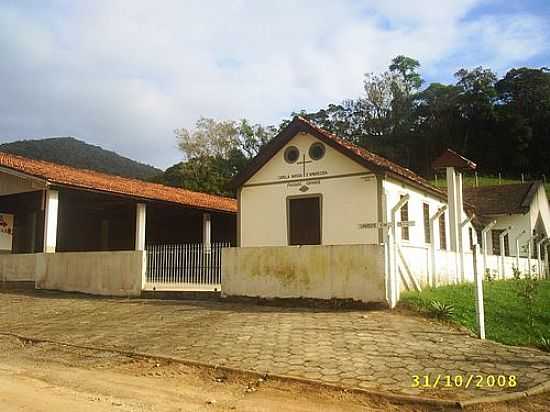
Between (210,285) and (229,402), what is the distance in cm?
897

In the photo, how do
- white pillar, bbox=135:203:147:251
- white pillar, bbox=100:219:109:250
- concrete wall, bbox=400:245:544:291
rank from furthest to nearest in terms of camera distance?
1. white pillar, bbox=100:219:109:250
2. white pillar, bbox=135:203:147:251
3. concrete wall, bbox=400:245:544:291

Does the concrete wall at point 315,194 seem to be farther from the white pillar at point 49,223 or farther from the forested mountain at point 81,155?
the forested mountain at point 81,155

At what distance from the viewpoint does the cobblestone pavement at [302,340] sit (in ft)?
20.5

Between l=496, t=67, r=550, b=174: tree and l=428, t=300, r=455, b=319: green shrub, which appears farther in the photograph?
l=496, t=67, r=550, b=174: tree

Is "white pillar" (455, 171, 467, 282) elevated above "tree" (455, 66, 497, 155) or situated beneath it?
situated beneath

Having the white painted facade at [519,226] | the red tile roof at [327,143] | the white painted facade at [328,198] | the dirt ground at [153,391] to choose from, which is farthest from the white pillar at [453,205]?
the dirt ground at [153,391]

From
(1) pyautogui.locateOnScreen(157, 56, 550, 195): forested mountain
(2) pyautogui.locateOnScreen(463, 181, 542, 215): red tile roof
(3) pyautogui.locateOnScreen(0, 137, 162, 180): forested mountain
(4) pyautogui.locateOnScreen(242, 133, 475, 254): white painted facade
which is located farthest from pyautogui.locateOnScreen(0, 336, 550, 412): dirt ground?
(3) pyautogui.locateOnScreen(0, 137, 162, 180): forested mountain

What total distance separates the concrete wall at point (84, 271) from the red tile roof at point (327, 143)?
4.60 metres

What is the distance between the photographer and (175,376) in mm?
6629

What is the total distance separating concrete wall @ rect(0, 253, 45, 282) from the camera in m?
16.5

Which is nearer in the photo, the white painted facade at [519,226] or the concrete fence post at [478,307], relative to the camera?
the concrete fence post at [478,307]

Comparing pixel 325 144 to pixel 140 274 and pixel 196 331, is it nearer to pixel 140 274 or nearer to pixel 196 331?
pixel 140 274

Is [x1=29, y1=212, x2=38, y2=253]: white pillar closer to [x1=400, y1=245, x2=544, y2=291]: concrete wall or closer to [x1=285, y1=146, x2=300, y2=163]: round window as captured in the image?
[x1=285, y1=146, x2=300, y2=163]: round window
